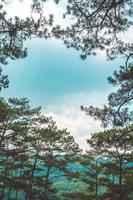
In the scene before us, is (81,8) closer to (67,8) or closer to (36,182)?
(67,8)

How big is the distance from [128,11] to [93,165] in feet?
81.6

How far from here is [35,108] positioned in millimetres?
34062

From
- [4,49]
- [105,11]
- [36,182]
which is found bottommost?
[4,49]

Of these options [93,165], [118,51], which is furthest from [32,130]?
[118,51]

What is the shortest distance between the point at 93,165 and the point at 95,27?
2441cm

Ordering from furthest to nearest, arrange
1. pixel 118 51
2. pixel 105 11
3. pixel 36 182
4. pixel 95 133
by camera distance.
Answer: pixel 36 182 < pixel 95 133 < pixel 118 51 < pixel 105 11

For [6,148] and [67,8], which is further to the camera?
[6,148]

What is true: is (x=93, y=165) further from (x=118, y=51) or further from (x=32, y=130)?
(x=118, y=51)

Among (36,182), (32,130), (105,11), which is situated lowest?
(105,11)

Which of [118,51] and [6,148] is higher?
[6,148]

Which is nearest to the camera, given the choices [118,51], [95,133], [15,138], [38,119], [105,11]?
[105,11]

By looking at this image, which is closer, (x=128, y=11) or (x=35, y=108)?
(x=128, y=11)

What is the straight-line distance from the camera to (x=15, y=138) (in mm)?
32500

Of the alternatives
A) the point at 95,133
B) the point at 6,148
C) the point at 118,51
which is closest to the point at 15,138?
the point at 6,148
